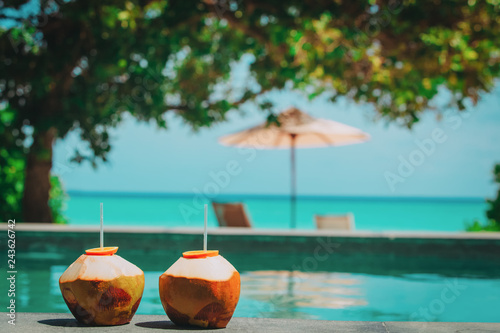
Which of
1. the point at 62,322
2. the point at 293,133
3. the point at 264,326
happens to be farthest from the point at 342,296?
the point at 293,133

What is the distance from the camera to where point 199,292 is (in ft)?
8.27

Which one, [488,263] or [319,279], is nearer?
[319,279]

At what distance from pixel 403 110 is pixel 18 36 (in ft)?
26.9

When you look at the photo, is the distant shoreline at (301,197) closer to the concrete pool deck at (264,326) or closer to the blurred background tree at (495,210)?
the blurred background tree at (495,210)

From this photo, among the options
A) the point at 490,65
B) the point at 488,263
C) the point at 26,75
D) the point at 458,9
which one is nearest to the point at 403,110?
the point at 490,65

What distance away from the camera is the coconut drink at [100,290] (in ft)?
8.38

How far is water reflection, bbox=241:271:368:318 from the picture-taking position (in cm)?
494

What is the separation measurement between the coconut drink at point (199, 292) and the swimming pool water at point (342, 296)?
2.04m

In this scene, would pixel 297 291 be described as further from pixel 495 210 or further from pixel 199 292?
pixel 495 210

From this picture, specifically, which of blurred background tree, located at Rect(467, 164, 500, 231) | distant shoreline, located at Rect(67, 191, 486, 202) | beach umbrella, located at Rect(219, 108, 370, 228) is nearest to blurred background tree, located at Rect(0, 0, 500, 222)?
beach umbrella, located at Rect(219, 108, 370, 228)

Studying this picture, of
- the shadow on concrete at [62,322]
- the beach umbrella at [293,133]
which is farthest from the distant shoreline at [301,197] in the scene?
the shadow on concrete at [62,322]

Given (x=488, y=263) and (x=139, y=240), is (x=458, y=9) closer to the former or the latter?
(x=488, y=263)

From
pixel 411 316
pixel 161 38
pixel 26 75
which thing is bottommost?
pixel 411 316

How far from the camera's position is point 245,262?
23.9ft
